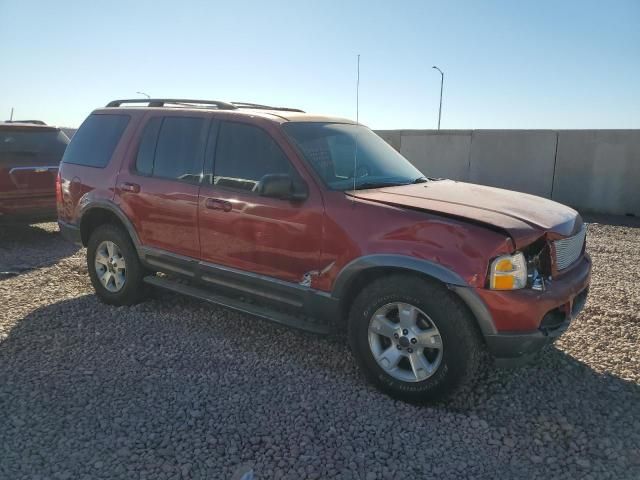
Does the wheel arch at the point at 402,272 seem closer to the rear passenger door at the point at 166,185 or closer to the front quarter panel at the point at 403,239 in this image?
the front quarter panel at the point at 403,239

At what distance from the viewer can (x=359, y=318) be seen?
3461mm

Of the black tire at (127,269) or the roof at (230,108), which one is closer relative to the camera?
the roof at (230,108)

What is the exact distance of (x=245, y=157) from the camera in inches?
161

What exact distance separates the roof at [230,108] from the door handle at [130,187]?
0.76 m

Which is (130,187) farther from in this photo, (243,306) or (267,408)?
(267,408)

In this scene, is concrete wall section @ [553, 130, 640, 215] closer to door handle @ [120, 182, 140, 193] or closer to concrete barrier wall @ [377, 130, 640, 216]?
concrete barrier wall @ [377, 130, 640, 216]

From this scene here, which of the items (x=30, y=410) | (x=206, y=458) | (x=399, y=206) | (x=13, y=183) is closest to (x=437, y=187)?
(x=399, y=206)

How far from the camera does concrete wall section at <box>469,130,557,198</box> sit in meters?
13.3

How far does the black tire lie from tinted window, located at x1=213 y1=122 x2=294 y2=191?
4.36 ft

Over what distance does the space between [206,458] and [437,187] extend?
2567 millimetres

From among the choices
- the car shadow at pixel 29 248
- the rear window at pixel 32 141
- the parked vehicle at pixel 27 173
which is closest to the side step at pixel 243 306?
the car shadow at pixel 29 248

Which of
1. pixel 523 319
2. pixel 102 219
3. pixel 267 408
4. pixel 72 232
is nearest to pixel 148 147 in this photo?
pixel 102 219

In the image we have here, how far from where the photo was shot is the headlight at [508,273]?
299 centimetres

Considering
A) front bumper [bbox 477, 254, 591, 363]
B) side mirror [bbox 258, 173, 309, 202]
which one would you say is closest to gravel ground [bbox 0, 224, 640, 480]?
front bumper [bbox 477, 254, 591, 363]
